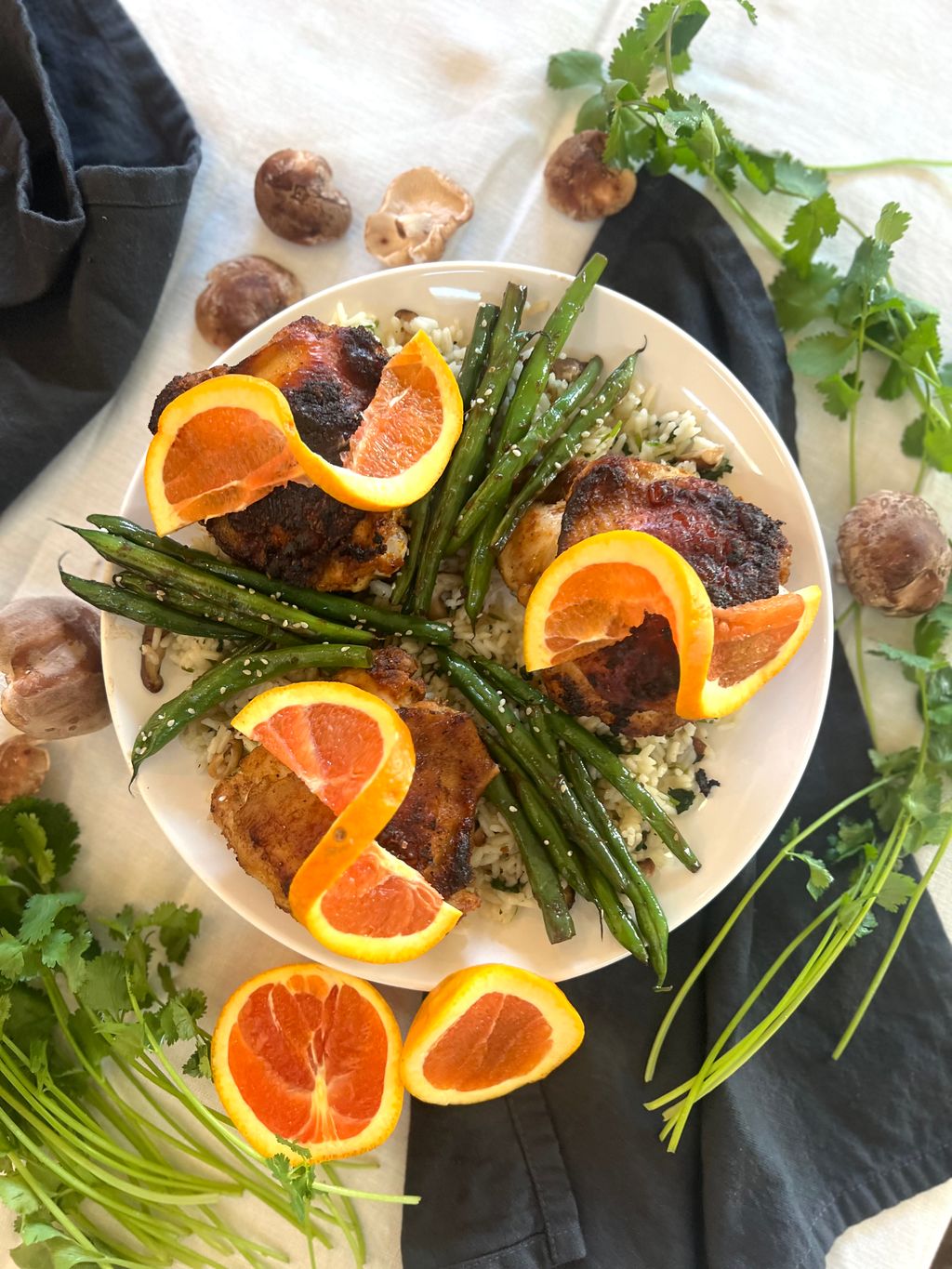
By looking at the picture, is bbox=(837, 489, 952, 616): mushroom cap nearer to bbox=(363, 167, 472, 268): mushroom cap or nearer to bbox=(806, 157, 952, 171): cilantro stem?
bbox=(806, 157, 952, 171): cilantro stem

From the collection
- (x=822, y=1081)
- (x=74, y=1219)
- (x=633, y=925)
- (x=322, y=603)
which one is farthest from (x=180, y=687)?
(x=822, y=1081)

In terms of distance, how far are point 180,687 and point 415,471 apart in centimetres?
107

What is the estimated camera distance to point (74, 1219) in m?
2.99

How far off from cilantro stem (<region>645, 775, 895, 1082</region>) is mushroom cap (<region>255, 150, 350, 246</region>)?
8.37ft

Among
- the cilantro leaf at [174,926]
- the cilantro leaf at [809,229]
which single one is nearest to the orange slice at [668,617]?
the cilantro leaf at [809,229]

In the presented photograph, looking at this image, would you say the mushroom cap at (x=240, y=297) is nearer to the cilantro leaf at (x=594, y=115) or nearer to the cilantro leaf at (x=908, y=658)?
the cilantro leaf at (x=594, y=115)

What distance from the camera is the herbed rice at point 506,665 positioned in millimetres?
2801

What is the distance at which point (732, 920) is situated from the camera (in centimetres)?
285

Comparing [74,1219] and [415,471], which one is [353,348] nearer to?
[415,471]

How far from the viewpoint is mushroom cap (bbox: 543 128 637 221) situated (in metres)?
3.05

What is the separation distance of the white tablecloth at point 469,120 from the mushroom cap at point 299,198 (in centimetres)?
12

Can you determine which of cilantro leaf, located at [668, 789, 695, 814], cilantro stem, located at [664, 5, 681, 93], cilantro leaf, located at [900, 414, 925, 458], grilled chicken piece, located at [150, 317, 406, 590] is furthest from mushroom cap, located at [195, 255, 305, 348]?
cilantro leaf, located at [900, 414, 925, 458]

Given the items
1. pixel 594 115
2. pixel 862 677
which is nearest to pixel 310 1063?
pixel 862 677

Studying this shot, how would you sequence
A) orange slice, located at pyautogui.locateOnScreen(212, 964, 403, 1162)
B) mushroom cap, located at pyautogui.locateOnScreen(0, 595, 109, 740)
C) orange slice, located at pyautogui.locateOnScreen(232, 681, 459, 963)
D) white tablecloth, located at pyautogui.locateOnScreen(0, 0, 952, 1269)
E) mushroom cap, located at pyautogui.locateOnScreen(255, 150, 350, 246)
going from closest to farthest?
orange slice, located at pyautogui.locateOnScreen(232, 681, 459, 963)
orange slice, located at pyautogui.locateOnScreen(212, 964, 403, 1162)
mushroom cap, located at pyautogui.locateOnScreen(0, 595, 109, 740)
mushroom cap, located at pyautogui.locateOnScreen(255, 150, 350, 246)
white tablecloth, located at pyautogui.locateOnScreen(0, 0, 952, 1269)
